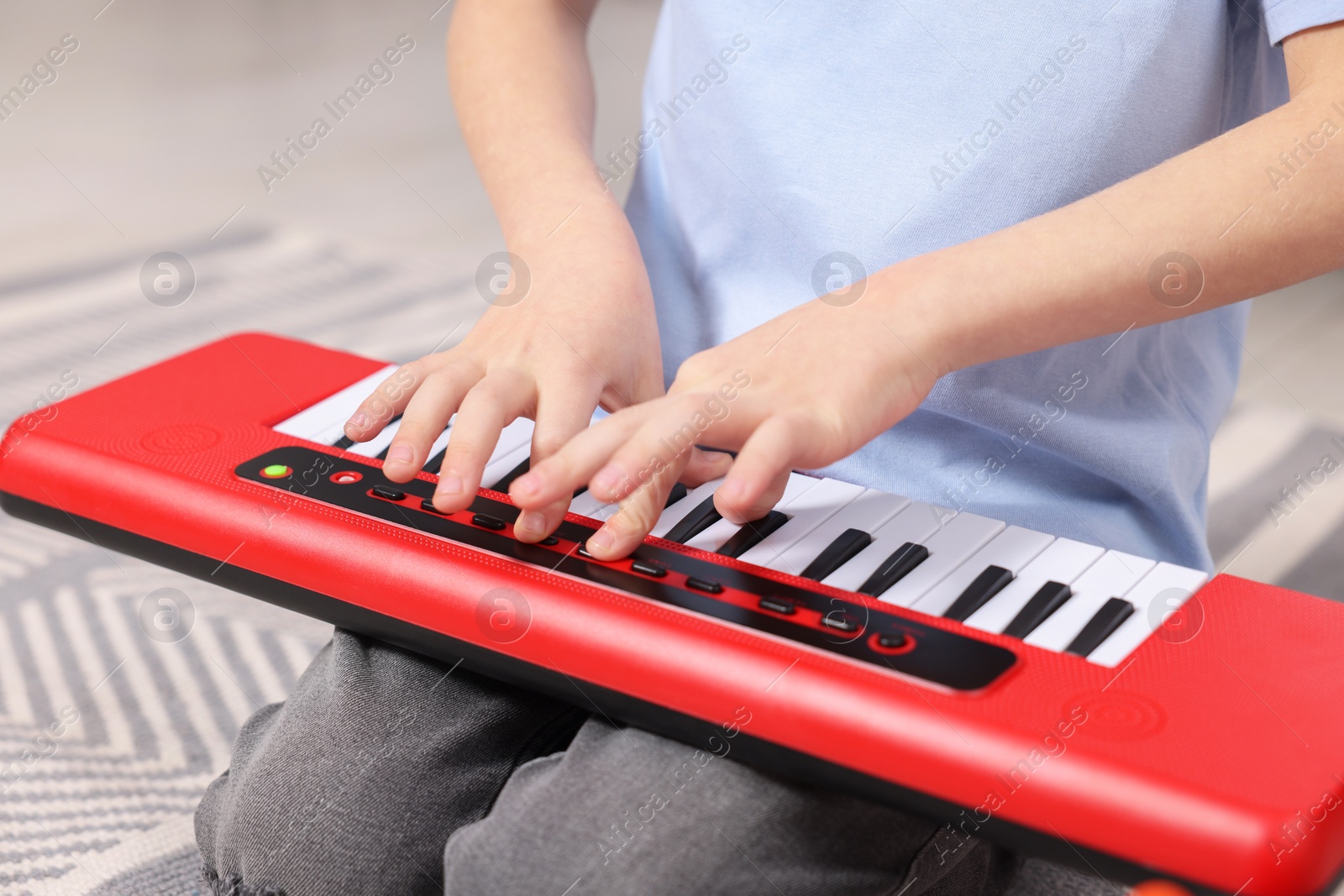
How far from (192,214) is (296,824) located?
2099mm

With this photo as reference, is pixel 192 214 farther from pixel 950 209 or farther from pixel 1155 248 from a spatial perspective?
pixel 1155 248

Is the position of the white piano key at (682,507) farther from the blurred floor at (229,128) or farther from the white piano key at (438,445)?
the blurred floor at (229,128)

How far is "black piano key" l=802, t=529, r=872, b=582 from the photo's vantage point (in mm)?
652

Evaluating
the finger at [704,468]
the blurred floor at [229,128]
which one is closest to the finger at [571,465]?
the finger at [704,468]

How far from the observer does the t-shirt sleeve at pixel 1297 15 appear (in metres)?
0.69

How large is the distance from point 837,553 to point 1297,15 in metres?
0.42

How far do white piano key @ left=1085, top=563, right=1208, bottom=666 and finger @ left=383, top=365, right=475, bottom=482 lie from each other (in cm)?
38

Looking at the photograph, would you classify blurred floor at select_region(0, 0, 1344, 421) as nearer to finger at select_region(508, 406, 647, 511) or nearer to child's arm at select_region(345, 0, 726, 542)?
child's arm at select_region(345, 0, 726, 542)

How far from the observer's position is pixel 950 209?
0.81m

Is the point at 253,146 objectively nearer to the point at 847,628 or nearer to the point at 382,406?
the point at 382,406

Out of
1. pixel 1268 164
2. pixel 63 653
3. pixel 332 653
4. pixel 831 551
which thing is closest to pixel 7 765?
pixel 63 653

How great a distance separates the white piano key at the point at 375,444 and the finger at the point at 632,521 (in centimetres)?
20

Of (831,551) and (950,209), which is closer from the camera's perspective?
A: (831,551)

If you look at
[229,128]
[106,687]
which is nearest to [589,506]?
[106,687]
